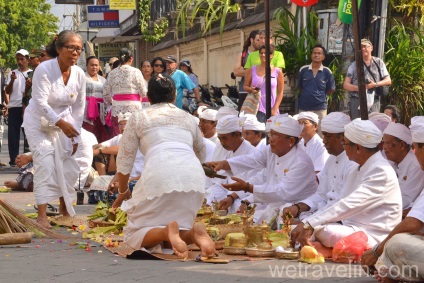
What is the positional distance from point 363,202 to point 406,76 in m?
8.43

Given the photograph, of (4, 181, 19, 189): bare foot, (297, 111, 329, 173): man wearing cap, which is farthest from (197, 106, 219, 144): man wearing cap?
(4, 181, 19, 189): bare foot

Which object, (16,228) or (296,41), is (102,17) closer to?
(296,41)

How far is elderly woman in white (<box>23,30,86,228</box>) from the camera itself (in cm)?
1051

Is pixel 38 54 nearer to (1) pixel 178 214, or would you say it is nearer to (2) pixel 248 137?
(2) pixel 248 137

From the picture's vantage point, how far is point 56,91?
10.6 m

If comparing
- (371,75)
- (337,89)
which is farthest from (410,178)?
(337,89)

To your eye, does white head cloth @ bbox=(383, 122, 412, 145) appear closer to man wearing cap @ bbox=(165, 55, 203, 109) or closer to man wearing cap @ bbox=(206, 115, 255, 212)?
man wearing cap @ bbox=(206, 115, 255, 212)

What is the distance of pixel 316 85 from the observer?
14891mm

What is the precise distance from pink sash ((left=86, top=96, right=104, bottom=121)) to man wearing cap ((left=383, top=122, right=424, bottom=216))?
8.46 meters

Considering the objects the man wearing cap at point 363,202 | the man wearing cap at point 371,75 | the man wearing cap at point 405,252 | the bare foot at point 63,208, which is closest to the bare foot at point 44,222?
the bare foot at point 63,208

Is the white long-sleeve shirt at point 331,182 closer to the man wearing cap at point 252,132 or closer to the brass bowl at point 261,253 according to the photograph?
the brass bowl at point 261,253

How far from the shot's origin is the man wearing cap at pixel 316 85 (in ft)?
48.8

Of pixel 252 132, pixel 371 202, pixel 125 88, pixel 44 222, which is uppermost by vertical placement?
pixel 125 88

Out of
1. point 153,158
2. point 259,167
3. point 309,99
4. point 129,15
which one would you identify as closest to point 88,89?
point 309,99
